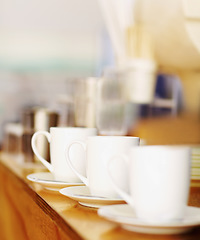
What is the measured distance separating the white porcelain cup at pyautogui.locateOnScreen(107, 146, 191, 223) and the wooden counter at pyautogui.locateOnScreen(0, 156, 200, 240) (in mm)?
40

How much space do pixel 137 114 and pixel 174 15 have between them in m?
2.01

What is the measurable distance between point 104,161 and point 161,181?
0.15m

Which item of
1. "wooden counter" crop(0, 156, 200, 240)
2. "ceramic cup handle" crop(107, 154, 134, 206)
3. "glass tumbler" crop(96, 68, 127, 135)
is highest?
"glass tumbler" crop(96, 68, 127, 135)

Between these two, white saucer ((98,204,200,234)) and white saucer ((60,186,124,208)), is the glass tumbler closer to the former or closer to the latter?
white saucer ((60,186,124,208))

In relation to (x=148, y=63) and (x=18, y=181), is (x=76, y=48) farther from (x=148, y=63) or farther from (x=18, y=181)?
(x=18, y=181)

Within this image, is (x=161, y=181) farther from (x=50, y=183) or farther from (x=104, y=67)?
(x=104, y=67)

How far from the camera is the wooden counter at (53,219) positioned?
562mm

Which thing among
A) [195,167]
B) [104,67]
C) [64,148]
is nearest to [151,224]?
[64,148]

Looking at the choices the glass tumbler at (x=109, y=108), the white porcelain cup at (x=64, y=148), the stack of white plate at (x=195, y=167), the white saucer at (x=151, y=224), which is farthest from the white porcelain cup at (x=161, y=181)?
the glass tumbler at (x=109, y=108)

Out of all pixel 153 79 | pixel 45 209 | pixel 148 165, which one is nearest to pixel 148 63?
pixel 153 79

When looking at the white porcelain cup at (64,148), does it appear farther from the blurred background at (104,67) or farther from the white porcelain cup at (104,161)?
Result: the blurred background at (104,67)

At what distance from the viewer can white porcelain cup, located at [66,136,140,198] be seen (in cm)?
69

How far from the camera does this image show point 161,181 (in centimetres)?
58

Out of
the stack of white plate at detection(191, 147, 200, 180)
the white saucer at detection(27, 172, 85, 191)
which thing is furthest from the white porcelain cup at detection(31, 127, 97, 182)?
the stack of white plate at detection(191, 147, 200, 180)
